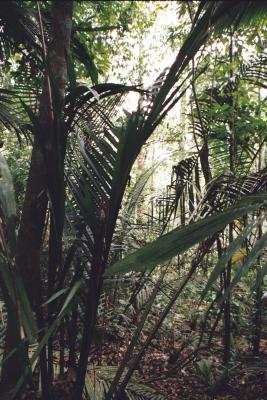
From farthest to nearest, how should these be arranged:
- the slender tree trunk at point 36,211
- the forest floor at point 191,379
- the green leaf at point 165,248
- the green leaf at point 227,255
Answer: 1. the forest floor at point 191,379
2. the slender tree trunk at point 36,211
3. the green leaf at point 227,255
4. the green leaf at point 165,248

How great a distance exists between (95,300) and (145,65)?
252 inches

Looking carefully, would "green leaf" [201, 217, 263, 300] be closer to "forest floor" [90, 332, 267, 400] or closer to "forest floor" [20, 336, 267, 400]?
"forest floor" [20, 336, 267, 400]

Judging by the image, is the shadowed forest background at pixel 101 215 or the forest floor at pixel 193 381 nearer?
the shadowed forest background at pixel 101 215

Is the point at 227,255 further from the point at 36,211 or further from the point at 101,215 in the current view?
the point at 36,211

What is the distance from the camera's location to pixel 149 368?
259 centimetres

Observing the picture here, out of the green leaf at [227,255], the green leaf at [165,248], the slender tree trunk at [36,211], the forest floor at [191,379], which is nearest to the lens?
the green leaf at [165,248]

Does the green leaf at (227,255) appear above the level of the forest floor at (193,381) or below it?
above

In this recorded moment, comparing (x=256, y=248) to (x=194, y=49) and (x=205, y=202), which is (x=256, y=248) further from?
(x=205, y=202)

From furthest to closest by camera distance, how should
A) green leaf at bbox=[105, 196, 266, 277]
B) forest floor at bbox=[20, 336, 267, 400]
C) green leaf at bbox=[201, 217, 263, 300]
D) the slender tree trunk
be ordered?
forest floor at bbox=[20, 336, 267, 400] → the slender tree trunk → green leaf at bbox=[201, 217, 263, 300] → green leaf at bbox=[105, 196, 266, 277]

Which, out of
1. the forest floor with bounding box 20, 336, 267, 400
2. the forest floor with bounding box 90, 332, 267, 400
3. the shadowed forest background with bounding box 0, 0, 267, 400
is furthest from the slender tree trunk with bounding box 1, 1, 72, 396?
the forest floor with bounding box 90, 332, 267, 400

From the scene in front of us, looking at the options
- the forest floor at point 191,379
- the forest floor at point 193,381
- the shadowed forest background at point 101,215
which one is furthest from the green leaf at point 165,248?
the forest floor at point 193,381

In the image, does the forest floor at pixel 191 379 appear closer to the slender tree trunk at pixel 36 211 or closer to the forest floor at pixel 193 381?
the forest floor at pixel 193 381

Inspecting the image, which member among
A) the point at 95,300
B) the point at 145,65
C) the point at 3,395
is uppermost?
Answer: the point at 145,65

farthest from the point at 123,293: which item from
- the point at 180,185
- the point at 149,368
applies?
the point at 180,185
